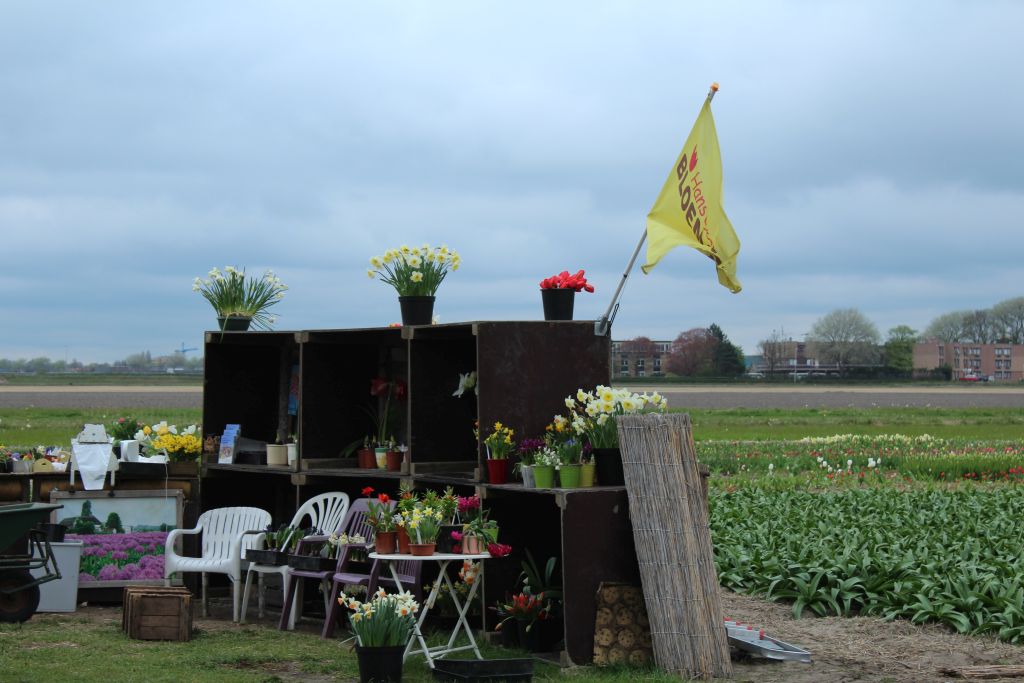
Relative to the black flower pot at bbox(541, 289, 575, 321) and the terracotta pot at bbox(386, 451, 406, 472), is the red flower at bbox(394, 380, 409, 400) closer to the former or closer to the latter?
the terracotta pot at bbox(386, 451, 406, 472)

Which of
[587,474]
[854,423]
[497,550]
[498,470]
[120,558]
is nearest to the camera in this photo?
[497,550]

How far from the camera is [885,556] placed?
10.2 metres

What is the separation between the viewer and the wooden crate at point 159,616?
8.98 metres

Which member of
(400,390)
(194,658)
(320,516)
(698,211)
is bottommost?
(194,658)

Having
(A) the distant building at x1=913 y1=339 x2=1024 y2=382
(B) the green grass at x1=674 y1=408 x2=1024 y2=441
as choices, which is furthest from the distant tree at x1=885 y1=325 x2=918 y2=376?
(B) the green grass at x1=674 y1=408 x2=1024 y2=441

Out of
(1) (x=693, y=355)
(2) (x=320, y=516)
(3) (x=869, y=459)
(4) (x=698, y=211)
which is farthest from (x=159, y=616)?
(1) (x=693, y=355)

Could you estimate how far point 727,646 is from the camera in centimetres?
771

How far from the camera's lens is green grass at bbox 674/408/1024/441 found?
105ft

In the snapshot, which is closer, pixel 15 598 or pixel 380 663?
pixel 380 663

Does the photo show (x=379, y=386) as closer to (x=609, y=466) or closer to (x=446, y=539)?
(x=446, y=539)

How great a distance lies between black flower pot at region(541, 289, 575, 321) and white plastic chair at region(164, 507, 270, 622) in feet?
10.4

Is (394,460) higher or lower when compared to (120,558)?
higher

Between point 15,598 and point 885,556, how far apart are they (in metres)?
6.84

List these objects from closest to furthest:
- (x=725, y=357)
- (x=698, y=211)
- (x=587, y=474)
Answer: (x=587, y=474) < (x=698, y=211) < (x=725, y=357)
